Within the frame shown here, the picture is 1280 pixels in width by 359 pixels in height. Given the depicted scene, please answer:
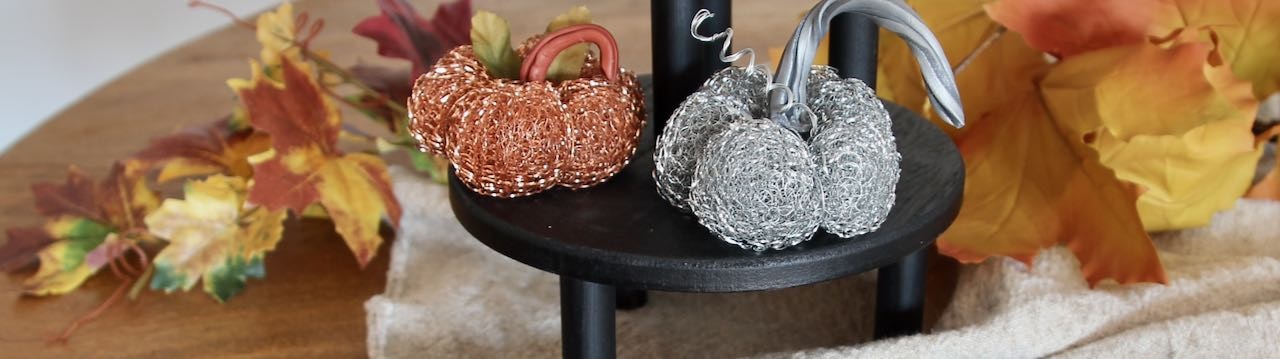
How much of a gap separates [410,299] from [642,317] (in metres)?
0.10

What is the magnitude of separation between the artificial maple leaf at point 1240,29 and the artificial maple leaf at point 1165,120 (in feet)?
0.06

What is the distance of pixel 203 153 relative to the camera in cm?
61

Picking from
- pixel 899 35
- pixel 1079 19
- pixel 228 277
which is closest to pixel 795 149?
pixel 899 35

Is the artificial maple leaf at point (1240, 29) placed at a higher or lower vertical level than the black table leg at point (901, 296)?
Result: higher

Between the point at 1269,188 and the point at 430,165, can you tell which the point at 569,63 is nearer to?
the point at 430,165

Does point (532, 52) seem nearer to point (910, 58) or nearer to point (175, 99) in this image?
point (910, 58)

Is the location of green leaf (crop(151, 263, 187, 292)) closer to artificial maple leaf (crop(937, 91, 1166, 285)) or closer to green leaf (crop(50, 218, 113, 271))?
green leaf (crop(50, 218, 113, 271))

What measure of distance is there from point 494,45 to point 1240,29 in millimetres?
299

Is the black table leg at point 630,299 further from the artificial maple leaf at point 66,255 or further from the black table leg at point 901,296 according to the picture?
the artificial maple leaf at point 66,255

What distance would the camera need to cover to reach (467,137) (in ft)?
1.30

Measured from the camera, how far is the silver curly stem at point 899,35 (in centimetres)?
37

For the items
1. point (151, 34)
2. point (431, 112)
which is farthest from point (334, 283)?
point (151, 34)

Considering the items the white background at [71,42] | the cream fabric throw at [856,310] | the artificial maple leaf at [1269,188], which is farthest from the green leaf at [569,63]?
the white background at [71,42]

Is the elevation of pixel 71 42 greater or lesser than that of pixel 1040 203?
lesser
